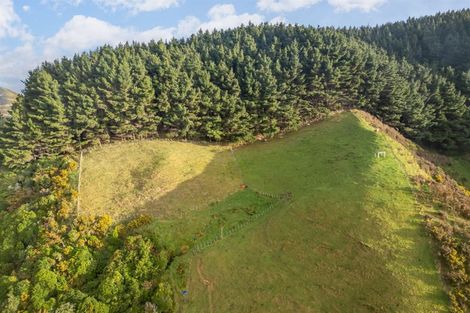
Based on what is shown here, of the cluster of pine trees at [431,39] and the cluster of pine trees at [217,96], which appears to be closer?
the cluster of pine trees at [217,96]

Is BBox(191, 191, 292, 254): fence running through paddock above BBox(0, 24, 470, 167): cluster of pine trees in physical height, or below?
below

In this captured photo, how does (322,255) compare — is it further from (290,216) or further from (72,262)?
(72,262)

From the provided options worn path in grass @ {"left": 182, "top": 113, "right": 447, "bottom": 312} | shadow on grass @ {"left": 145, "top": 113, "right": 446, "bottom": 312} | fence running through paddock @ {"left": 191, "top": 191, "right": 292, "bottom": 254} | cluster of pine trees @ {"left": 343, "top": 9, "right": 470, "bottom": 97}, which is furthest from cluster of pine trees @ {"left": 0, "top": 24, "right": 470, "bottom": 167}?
cluster of pine trees @ {"left": 343, "top": 9, "right": 470, "bottom": 97}

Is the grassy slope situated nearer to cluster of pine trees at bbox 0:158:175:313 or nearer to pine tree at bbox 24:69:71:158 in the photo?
cluster of pine trees at bbox 0:158:175:313

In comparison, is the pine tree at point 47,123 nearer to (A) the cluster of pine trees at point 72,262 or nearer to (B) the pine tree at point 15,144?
(B) the pine tree at point 15,144

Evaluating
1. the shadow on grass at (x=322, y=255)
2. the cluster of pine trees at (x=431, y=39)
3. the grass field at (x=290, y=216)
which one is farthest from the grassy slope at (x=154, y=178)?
the cluster of pine trees at (x=431, y=39)

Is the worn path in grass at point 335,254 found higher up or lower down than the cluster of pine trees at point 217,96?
lower down

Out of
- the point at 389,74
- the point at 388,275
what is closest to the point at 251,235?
the point at 388,275
